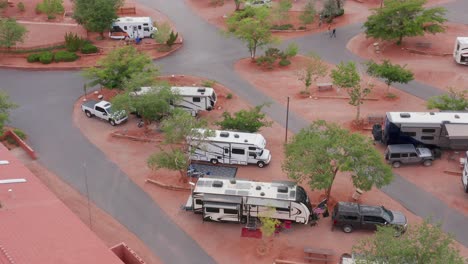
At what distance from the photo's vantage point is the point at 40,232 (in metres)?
26.5

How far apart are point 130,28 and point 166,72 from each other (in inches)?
345

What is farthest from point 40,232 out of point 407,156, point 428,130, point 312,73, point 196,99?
point 312,73

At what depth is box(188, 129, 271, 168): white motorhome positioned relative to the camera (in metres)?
36.4

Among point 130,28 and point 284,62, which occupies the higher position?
point 130,28

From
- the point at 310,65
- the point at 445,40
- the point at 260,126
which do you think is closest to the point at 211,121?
the point at 260,126

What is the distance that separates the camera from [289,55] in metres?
51.9

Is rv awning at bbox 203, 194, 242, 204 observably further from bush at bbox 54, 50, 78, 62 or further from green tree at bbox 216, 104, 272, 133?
bush at bbox 54, 50, 78, 62

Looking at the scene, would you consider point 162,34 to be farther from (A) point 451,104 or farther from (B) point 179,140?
(A) point 451,104

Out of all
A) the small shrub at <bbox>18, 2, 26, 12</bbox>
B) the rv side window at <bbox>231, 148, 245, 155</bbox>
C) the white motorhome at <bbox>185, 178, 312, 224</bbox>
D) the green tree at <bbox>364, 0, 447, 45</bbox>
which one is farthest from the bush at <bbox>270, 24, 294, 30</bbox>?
the white motorhome at <bbox>185, 178, 312, 224</bbox>

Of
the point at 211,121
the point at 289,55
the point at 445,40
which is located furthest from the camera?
the point at 445,40

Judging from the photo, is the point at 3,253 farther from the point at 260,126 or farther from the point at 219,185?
the point at 260,126

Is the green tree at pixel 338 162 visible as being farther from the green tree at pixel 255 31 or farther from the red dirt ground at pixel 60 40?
the red dirt ground at pixel 60 40

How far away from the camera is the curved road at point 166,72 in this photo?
31734 mm

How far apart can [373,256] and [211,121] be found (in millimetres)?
21191
